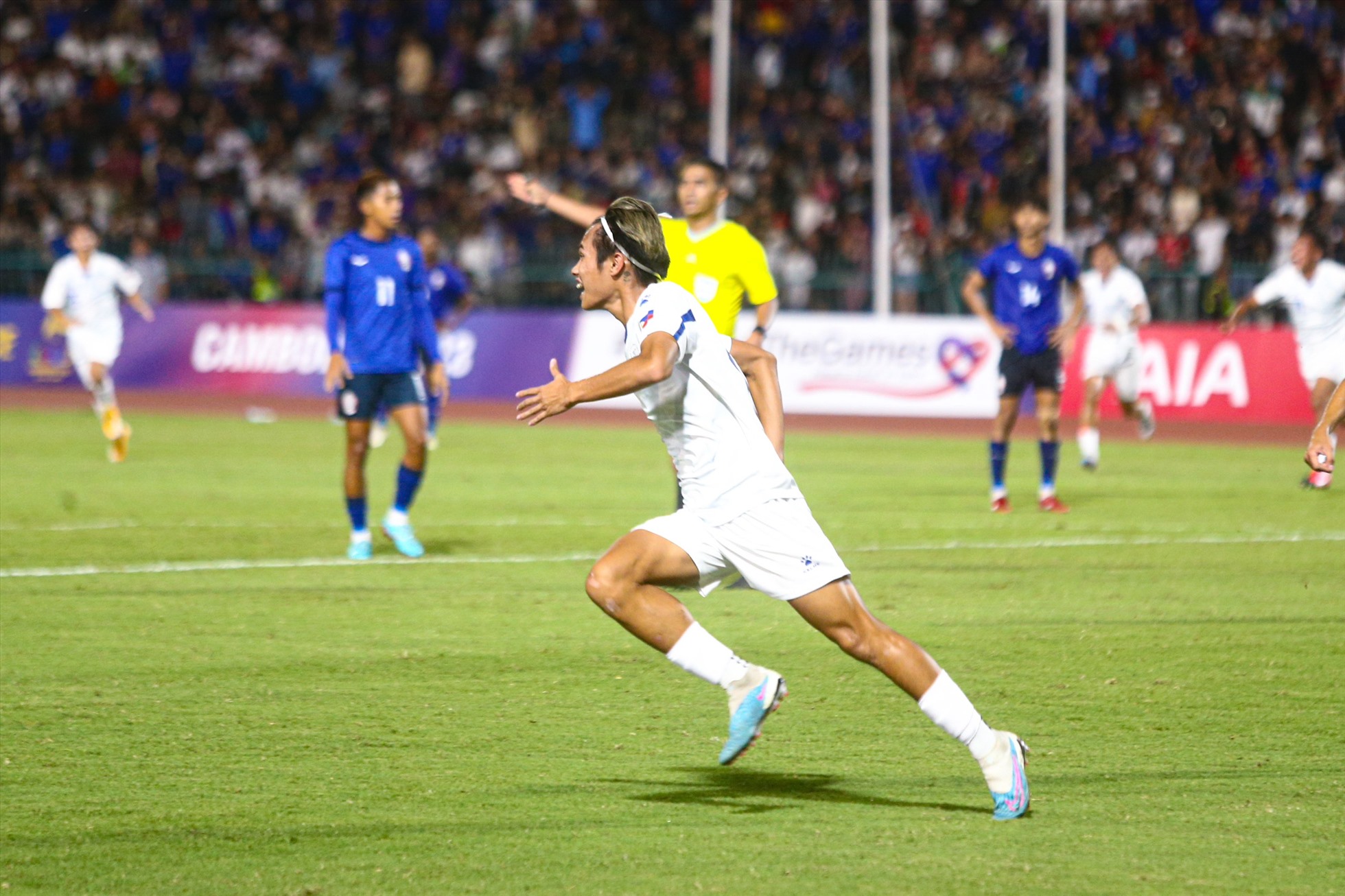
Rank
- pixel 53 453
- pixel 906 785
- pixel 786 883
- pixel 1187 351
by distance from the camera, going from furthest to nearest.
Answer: pixel 1187 351 < pixel 53 453 < pixel 906 785 < pixel 786 883

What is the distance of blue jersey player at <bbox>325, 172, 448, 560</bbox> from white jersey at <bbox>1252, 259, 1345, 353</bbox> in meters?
8.45

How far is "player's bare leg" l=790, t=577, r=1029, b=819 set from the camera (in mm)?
5434

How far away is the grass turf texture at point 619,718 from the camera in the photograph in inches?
199

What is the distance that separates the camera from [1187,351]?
22797 mm

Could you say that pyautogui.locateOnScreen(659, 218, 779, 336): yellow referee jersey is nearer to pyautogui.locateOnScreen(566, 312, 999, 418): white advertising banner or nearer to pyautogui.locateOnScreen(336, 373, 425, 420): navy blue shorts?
pyautogui.locateOnScreen(336, 373, 425, 420): navy blue shorts

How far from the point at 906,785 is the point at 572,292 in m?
20.9

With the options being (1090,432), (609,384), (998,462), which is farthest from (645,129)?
(609,384)

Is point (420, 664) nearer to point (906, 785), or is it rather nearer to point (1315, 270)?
point (906, 785)

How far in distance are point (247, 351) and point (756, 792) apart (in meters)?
22.5

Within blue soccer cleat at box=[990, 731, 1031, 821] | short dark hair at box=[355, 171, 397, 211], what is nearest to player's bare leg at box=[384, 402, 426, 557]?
short dark hair at box=[355, 171, 397, 211]

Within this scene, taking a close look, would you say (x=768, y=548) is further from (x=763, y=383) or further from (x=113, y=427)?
(x=113, y=427)

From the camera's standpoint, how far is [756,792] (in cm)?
587

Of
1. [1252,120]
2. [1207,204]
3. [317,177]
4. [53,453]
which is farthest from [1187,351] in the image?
[317,177]

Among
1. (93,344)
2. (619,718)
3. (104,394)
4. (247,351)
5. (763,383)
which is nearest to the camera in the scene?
(763,383)
